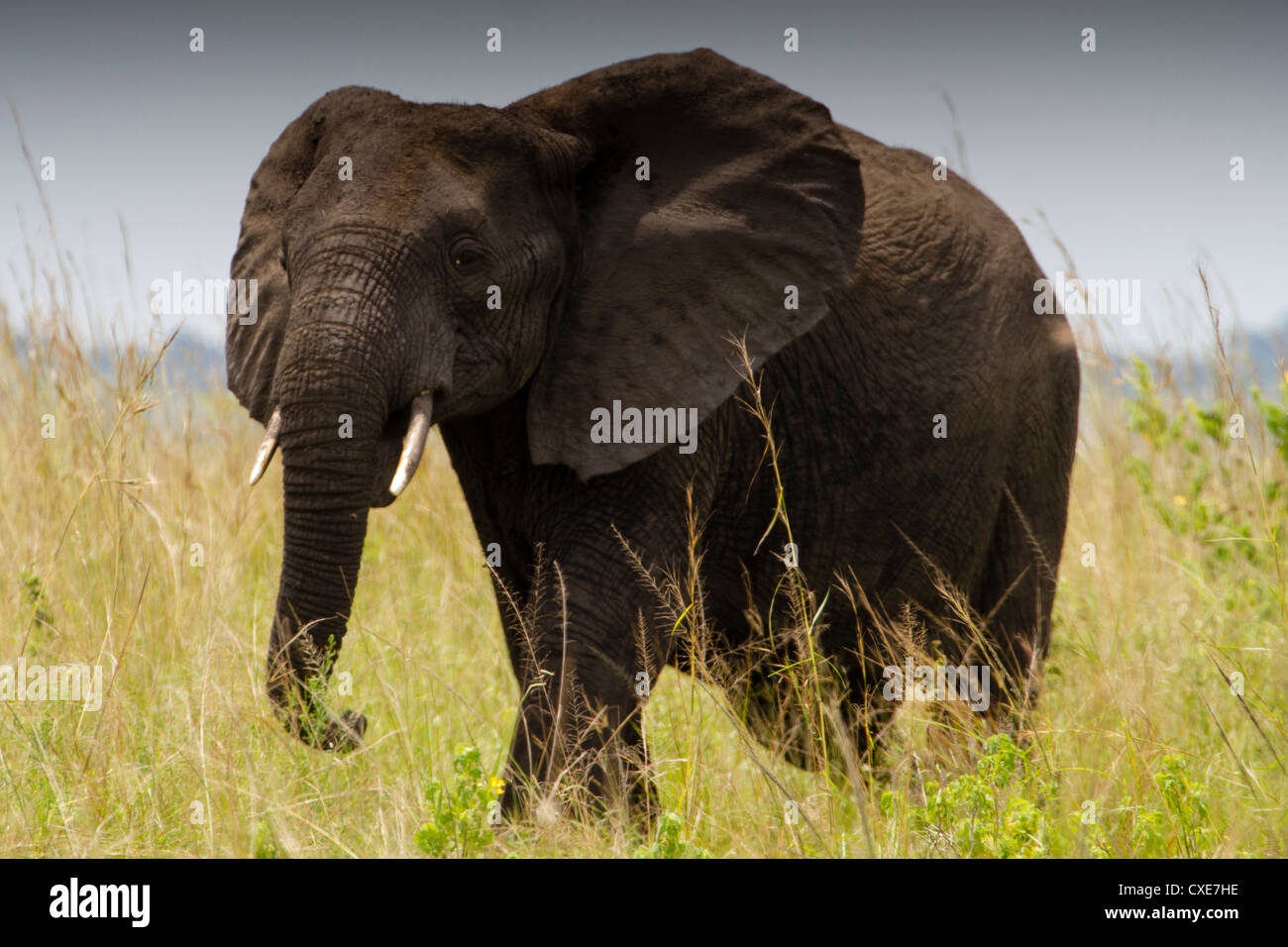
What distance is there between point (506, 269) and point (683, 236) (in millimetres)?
711

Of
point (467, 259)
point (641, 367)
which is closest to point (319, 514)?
point (467, 259)

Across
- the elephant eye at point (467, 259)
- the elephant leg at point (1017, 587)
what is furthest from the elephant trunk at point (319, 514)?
the elephant leg at point (1017, 587)

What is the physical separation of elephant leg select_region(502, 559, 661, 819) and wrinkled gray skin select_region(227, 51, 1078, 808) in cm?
1

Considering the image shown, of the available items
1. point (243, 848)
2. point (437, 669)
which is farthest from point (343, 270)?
point (437, 669)

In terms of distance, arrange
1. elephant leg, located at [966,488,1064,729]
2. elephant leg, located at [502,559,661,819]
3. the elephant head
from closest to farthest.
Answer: the elephant head < elephant leg, located at [502,559,661,819] < elephant leg, located at [966,488,1064,729]

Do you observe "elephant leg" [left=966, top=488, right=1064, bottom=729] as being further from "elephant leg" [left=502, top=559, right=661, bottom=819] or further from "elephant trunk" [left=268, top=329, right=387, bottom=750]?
"elephant trunk" [left=268, top=329, right=387, bottom=750]

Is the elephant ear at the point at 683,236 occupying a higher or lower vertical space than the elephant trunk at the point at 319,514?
higher

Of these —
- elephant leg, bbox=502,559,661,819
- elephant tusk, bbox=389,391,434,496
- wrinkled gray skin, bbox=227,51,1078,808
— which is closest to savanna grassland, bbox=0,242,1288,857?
elephant leg, bbox=502,559,661,819

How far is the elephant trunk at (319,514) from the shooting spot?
13.4 feet

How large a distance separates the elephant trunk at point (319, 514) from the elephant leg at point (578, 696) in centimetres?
51

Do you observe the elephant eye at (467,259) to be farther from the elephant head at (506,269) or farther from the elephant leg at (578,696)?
the elephant leg at (578,696)

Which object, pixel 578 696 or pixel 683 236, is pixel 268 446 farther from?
pixel 683 236

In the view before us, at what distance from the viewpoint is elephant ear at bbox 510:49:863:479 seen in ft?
15.3
